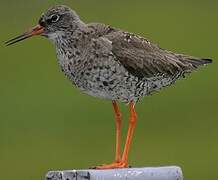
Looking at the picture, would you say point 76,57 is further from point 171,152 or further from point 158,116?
point 158,116

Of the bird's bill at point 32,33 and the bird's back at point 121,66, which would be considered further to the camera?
the bird's bill at point 32,33

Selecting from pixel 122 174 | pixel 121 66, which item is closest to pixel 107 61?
pixel 121 66

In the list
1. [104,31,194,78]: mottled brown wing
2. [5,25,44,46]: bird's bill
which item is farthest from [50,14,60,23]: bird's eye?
[104,31,194,78]: mottled brown wing

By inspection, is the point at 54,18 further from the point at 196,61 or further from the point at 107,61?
the point at 196,61

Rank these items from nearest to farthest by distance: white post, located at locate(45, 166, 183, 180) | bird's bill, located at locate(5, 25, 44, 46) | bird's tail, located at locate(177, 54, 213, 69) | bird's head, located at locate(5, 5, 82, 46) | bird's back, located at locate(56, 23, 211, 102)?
white post, located at locate(45, 166, 183, 180), bird's back, located at locate(56, 23, 211, 102), bird's bill, located at locate(5, 25, 44, 46), bird's head, located at locate(5, 5, 82, 46), bird's tail, located at locate(177, 54, 213, 69)

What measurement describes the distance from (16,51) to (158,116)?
564cm

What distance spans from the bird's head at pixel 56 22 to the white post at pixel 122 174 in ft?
9.06

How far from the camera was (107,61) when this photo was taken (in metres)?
12.0

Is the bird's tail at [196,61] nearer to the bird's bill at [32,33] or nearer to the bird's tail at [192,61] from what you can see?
the bird's tail at [192,61]

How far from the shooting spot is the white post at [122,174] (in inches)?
385

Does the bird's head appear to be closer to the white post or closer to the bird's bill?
the bird's bill

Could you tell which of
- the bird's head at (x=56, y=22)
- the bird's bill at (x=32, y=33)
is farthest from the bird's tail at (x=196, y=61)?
the bird's bill at (x=32, y=33)

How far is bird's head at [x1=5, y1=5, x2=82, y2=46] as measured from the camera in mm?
12312

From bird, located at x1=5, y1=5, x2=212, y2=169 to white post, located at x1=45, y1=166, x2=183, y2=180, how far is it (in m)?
1.84
